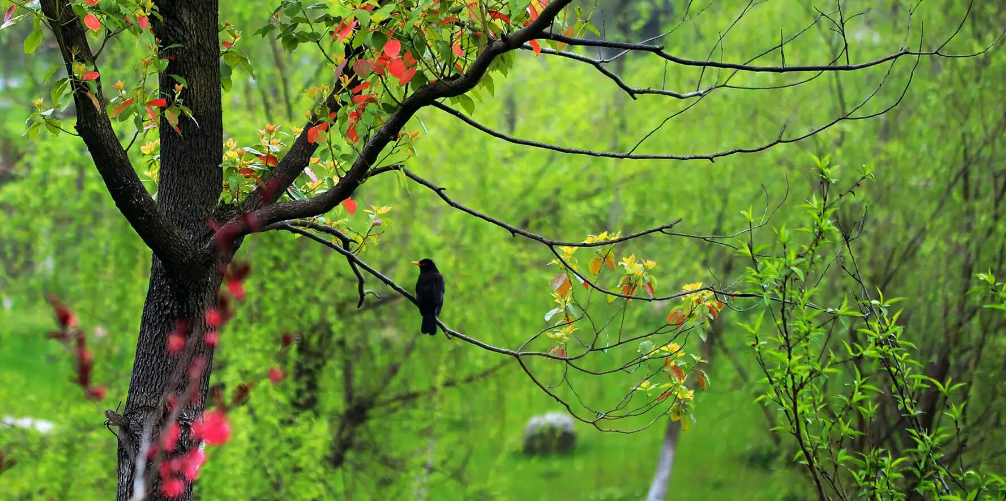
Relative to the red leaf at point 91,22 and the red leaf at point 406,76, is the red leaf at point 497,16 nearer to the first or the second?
the red leaf at point 406,76

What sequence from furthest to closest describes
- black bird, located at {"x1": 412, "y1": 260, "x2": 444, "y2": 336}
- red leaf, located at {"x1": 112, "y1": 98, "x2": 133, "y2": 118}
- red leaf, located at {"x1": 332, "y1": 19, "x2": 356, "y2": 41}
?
1. black bird, located at {"x1": 412, "y1": 260, "x2": 444, "y2": 336}
2. red leaf, located at {"x1": 112, "y1": 98, "x2": 133, "y2": 118}
3. red leaf, located at {"x1": 332, "y1": 19, "x2": 356, "y2": 41}

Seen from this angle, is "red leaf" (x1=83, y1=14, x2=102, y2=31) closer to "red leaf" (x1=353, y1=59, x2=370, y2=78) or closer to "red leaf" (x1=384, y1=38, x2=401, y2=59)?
"red leaf" (x1=353, y1=59, x2=370, y2=78)

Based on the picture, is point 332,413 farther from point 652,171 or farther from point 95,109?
point 95,109

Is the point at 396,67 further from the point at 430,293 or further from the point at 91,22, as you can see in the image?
the point at 430,293

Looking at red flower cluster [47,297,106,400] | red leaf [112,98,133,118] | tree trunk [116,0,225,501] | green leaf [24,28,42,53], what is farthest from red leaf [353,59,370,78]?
red flower cluster [47,297,106,400]

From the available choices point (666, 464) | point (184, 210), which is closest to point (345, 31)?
point (184, 210)

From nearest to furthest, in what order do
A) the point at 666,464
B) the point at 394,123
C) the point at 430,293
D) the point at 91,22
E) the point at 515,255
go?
the point at 91,22, the point at 394,123, the point at 430,293, the point at 515,255, the point at 666,464

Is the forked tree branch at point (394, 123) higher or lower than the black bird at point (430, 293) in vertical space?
lower

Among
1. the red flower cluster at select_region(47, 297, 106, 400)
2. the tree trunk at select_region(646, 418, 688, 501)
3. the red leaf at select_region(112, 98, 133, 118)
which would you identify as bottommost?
the red flower cluster at select_region(47, 297, 106, 400)

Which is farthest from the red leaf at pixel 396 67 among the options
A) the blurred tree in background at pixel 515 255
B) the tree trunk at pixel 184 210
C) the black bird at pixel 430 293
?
the black bird at pixel 430 293

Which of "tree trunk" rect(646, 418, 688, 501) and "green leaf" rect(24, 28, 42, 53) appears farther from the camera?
"tree trunk" rect(646, 418, 688, 501)

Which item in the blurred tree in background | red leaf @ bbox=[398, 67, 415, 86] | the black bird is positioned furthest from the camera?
the blurred tree in background

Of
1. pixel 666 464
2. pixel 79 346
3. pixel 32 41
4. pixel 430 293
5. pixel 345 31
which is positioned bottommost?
pixel 79 346

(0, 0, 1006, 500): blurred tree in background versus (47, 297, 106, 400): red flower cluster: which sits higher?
(0, 0, 1006, 500): blurred tree in background
